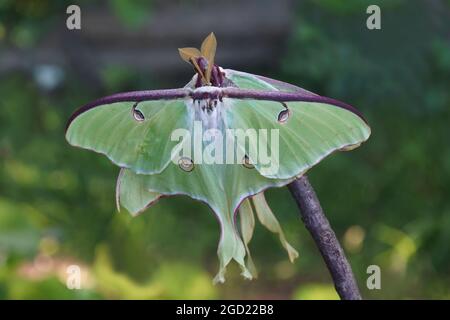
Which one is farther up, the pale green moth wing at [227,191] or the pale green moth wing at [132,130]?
the pale green moth wing at [132,130]

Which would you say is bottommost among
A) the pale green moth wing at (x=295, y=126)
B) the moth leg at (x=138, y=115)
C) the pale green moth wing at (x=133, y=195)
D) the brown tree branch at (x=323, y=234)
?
the brown tree branch at (x=323, y=234)

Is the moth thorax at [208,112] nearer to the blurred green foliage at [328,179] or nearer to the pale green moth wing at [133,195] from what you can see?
the pale green moth wing at [133,195]

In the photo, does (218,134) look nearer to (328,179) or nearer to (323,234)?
(323,234)

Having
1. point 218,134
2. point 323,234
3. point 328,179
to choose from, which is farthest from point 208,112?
point 328,179

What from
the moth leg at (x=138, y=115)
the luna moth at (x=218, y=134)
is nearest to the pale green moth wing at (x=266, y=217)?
the luna moth at (x=218, y=134)

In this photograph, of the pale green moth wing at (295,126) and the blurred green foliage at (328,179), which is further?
the blurred green foliage at (328,179)

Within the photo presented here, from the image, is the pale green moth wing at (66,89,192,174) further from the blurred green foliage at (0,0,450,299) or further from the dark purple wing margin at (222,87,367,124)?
the blurred green foliage at (0,0,450,299)

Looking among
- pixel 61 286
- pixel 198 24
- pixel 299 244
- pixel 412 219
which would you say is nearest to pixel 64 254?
pixel 299 244
